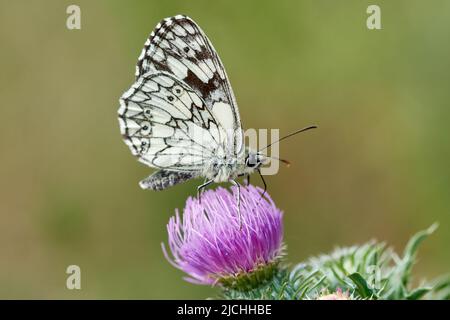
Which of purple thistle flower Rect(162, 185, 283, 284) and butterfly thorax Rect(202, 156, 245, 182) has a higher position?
butterfly thorax Rect(202, 156, 245, 182)

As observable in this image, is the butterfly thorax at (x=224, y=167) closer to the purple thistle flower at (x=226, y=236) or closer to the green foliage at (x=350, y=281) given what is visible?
the purple thistle flower at (x=226, y=236)

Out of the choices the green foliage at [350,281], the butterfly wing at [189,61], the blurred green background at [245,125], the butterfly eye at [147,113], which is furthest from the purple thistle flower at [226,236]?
the blurred green background at [245,125]

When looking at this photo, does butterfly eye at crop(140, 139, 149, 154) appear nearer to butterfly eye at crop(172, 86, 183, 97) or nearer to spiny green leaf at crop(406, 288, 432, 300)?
butterfly eye at crop(172, 86, 183, 97)

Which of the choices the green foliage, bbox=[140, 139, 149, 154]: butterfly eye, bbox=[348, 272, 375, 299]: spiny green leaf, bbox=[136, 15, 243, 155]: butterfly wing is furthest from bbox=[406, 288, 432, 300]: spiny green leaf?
bbox=[140, 139, 149, 154]: butterfly eye

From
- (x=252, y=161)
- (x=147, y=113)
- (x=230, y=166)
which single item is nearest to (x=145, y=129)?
(x=147, y=113)

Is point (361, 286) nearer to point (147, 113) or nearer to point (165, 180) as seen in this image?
point (165, 180)
